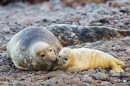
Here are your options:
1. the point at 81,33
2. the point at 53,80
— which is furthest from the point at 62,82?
the point at 81,33

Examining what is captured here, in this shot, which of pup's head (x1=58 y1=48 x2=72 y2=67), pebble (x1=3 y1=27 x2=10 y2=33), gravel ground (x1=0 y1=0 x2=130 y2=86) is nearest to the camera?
gravel ground (x1=0 y1=0 x2=130 y2=86)

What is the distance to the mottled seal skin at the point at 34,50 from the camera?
4547 millimetres

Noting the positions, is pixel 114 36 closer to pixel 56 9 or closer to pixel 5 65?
pixel 5 65

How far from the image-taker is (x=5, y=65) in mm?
5188

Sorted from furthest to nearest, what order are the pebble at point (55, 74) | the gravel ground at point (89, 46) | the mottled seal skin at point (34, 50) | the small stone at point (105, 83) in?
the mottled seal skin at point (34, 50) < the pebble at point (55, 74) < the gravel ground at point (89, 46) < the small stone at point (105, 83)

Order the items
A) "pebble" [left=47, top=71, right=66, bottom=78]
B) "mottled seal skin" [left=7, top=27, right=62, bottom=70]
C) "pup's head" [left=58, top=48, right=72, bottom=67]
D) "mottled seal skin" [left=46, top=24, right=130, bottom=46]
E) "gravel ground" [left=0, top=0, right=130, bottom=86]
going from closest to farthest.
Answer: "gravel ground" [left=0, top=0, right=130, bottom=86] → "pebble" [left=47, top=71, right=66, bottom=78] → "pup's head" [left=58, top=48, right=72, bottom=67] → "mottled seal skin" [left=7, top=27, right=62, bottom=70] → "mottled seal skin" [left=46, top=24, right=130, bottom=46]

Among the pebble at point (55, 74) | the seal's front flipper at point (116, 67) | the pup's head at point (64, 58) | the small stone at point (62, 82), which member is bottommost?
the pebble at point (55, 74)

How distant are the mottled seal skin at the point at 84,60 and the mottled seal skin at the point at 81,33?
5.57ft

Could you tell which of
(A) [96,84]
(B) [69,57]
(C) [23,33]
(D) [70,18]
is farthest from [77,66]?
(D) [70,18]

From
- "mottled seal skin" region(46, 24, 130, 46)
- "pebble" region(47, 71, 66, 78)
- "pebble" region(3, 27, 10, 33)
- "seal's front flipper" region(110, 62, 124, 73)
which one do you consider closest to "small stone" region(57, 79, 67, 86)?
"pebble" region(47, 71, 66, 78)

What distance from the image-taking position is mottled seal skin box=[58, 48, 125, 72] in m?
4.45

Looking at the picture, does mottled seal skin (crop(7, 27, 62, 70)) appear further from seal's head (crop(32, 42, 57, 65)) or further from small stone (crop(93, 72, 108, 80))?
small stone (crop(93, 72, 108, 80))

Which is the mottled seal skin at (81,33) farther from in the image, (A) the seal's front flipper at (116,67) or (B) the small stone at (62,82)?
(B) the small stone at (62,82)

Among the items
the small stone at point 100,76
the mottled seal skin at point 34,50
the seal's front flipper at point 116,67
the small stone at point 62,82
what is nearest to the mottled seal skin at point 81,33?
the mottled seal skin at point 34,50
